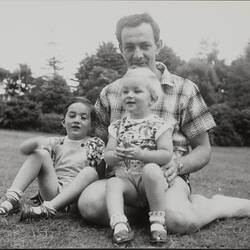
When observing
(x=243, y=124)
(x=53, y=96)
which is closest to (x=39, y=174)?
(x=243, y=124)

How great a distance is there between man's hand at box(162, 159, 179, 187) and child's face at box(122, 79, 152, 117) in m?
0.44

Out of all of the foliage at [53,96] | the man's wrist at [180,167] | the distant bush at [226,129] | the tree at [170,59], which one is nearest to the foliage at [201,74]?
the tree at [170,59]

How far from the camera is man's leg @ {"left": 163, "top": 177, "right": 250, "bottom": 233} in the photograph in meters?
2.60

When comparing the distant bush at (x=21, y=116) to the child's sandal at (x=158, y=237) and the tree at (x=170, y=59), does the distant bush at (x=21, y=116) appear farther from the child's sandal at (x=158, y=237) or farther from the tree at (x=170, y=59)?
the child's sandal at (x=158, y=237)

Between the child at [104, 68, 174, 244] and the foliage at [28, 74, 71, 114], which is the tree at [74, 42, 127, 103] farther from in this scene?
the child at [104, 68, 174, 244]

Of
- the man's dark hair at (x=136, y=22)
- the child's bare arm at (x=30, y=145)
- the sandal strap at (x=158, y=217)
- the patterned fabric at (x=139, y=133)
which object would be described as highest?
the man's dark hair at (x=136, y=22)

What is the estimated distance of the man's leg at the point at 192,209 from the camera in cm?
260

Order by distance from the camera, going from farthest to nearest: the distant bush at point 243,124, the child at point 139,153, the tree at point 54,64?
the tree at point 54,64 < the distant bush at point 243,124 < the child at point 139,153

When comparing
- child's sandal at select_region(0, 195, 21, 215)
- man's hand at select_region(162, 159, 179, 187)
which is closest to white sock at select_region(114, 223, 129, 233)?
man's hand at select_region(162, 159, 179, 187)

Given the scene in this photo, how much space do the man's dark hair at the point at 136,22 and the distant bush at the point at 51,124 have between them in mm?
18424

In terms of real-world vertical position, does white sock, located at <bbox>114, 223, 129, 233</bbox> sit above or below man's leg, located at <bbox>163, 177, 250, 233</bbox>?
above

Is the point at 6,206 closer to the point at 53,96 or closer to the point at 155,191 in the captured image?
the point at 155,191

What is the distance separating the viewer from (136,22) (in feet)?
10.3

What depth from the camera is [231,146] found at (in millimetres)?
17562
